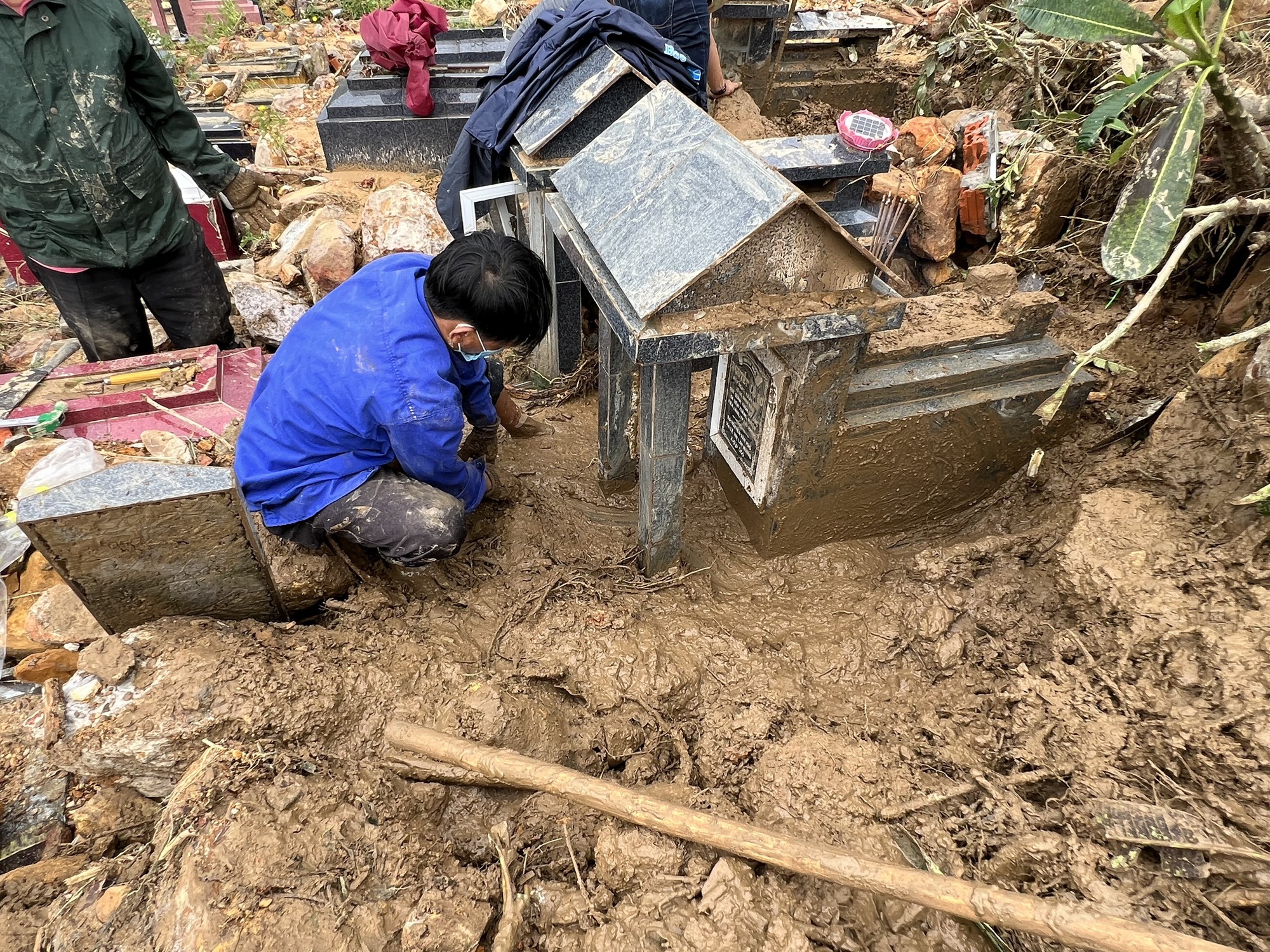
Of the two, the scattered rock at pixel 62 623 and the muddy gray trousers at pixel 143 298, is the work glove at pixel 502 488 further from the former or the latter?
the muddy gray trousers at pixel 143 298

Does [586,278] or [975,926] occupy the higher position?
[586,278]

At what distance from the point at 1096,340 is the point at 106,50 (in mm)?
4765

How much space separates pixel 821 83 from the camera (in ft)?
19.9

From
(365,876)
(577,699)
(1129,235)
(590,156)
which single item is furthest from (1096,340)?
(365,876)

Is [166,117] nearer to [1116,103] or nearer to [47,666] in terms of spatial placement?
[47,666]

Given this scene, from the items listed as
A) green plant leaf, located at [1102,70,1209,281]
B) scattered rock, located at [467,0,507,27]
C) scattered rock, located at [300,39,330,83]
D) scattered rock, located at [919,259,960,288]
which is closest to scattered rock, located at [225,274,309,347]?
scattered rock, located at [919,259,960,288]

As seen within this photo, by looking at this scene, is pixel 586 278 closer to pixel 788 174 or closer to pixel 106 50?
pixel 788 174

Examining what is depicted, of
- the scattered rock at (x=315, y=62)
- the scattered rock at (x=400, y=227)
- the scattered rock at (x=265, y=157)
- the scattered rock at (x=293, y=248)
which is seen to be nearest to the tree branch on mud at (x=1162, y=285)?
the scattered rock at (x=400, y=227)

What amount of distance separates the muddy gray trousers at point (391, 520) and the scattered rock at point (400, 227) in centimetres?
255

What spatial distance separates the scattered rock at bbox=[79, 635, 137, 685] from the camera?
206 cm

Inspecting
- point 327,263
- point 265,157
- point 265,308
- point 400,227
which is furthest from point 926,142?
point 265,157

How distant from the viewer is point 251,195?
13.2ft

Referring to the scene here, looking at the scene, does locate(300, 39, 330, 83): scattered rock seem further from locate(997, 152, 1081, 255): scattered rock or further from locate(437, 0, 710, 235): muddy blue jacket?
locate(997, 152, 1081, 255): scattered rock

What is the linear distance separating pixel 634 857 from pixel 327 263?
13.6 ft
